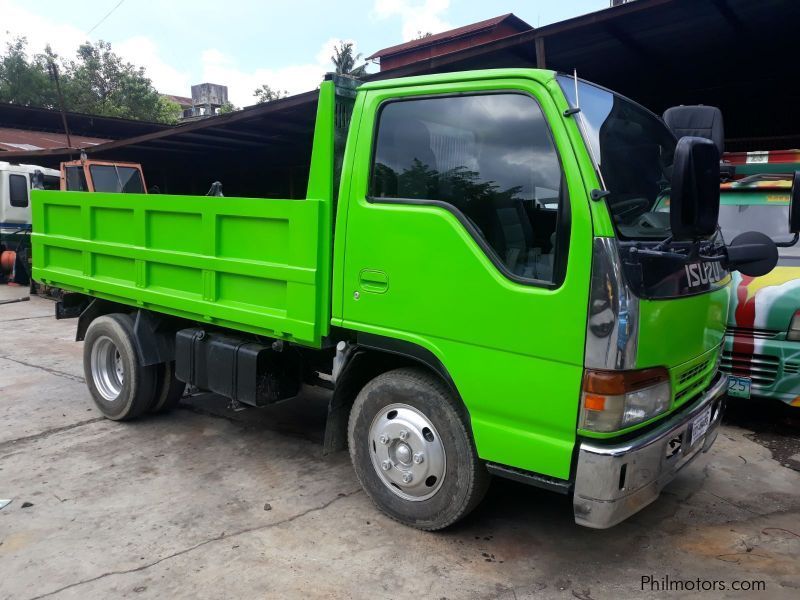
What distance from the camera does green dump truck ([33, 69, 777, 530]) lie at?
2646mm

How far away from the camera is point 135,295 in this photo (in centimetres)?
477

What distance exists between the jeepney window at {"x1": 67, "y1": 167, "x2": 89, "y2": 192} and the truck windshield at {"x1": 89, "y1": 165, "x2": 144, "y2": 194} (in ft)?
0.62

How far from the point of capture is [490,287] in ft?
9.46

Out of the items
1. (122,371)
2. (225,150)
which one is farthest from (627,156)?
(225,150)

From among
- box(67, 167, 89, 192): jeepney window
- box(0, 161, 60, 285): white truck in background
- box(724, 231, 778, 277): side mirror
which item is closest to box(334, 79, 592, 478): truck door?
box(724, 231, 778, 277): side mirror

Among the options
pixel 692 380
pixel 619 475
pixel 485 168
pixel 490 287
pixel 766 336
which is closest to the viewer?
pixel 619 475

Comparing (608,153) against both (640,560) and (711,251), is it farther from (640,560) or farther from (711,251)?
(640,560)

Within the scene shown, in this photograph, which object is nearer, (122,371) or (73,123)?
(122,371)

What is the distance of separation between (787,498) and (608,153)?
105 inches

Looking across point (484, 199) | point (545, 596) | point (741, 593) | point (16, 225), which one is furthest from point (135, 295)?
point (16, 225)

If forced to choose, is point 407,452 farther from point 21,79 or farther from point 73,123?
point 21,79

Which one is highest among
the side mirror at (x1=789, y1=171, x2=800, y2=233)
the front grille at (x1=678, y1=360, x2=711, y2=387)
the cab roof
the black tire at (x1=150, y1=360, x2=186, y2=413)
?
the cab roof

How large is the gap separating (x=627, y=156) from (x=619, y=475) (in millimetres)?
1539

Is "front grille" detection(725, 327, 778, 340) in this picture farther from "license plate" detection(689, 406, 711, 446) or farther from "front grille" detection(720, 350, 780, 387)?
"license plate" detection(689, 406, 711, 446)
